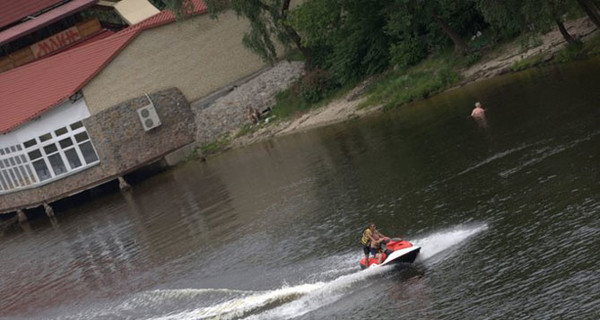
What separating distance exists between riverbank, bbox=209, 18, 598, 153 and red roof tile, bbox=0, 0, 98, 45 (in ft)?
58.0

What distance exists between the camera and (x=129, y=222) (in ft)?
152

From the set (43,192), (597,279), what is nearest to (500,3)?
(597,279)

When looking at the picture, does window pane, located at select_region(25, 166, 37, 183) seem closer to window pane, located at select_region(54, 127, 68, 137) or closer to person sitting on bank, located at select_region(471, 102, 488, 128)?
window pane, located at select_region(54, 127, 68, 137)

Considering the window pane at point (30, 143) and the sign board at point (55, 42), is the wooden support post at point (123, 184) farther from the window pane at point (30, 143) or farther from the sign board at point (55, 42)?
the sign board at point (55, 42)

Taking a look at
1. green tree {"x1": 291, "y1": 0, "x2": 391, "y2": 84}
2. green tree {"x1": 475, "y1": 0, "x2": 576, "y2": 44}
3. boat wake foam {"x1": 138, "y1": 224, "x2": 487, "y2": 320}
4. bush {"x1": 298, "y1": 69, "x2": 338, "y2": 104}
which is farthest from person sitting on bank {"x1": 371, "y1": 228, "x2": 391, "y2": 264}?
bush {"x1": 298, "y1": 69, "x2": 338, "y2": 104}

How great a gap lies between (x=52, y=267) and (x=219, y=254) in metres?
11.6

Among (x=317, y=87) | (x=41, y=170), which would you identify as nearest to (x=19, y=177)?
(x=41, y=170)

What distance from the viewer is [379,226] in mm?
29609

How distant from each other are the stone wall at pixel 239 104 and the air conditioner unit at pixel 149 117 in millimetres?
3120

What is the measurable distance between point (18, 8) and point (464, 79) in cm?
3990

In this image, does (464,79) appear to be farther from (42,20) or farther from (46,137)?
(42,20)

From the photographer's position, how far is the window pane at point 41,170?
58250mm

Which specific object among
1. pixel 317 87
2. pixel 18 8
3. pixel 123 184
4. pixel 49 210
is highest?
pixel 18 8

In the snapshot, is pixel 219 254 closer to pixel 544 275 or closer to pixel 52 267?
pixel 52 267
